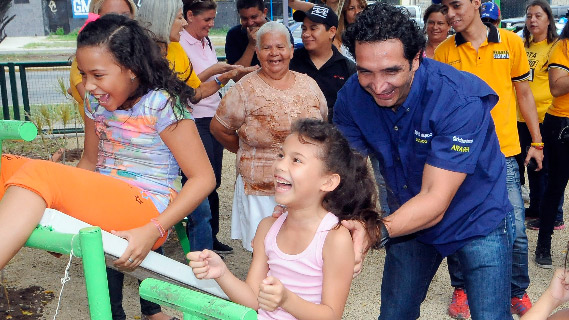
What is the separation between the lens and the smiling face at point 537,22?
6141 mm

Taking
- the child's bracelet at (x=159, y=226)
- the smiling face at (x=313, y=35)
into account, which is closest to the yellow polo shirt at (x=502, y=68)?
the smiling face at (x=313, y=35)

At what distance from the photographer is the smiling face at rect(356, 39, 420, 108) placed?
2520 millimetres

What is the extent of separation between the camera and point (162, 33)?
3.97 m

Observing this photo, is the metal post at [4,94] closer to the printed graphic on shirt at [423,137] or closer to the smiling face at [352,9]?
the smiling face at [352,9]

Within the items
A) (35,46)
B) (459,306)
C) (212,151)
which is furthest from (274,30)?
(35,46)

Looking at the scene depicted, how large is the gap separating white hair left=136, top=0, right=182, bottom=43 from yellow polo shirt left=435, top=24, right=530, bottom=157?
1840 millimetres

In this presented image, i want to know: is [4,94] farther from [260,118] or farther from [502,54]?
[502,54]

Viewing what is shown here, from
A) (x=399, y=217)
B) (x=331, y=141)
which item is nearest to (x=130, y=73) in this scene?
(x=331, y=141)

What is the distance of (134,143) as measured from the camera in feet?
8.70

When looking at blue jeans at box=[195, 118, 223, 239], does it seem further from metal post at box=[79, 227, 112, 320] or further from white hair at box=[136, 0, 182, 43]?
metal post at box=[79, 227, 112, 320]

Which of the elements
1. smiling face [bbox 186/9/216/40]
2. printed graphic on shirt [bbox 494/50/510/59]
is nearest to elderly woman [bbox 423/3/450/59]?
printed graphic on shirt [bbox 494/50/510/59]

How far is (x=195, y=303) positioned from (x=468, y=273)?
1.71m

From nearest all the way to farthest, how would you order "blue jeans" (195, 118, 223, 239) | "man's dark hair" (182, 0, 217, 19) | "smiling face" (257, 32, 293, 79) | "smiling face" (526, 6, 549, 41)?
"smiling face" (257, 32, 293, 79)
"blue jeans" (195, 118, 223, 239)
"man's dark hair" (182, 0, 217, 19)
"smiling face" (526, 6, 549, 41)

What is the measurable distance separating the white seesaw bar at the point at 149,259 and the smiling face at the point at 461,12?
2.66 m
